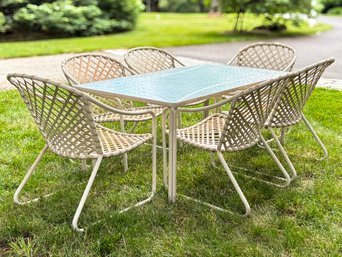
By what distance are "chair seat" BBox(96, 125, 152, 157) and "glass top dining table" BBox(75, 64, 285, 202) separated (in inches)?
9.1

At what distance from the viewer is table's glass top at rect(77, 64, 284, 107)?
2807 millimetres

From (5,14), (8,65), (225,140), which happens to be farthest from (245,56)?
(5,14)

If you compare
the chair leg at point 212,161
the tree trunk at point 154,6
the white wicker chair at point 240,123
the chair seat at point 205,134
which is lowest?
the tree trunk at point 154,6

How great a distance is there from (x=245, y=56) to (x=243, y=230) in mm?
2458

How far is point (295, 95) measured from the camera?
10.8ft

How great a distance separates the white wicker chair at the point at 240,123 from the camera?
2.67 metres

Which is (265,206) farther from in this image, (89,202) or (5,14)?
(5,14)

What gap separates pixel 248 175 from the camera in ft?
11.5

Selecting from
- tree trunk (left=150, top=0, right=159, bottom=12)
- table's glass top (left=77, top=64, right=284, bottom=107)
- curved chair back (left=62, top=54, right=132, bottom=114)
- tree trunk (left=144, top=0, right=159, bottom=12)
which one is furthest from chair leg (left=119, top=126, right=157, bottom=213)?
tree trunk (left=150, top=0, right=159, bottom=12)

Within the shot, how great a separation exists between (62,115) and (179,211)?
3.10ft

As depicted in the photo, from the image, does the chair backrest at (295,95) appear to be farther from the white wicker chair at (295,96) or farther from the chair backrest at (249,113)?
the chair backrest at (249,113)

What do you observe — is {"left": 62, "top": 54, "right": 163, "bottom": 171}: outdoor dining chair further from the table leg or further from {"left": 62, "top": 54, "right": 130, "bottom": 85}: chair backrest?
the table leg

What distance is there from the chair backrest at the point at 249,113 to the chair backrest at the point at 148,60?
5.25 ft

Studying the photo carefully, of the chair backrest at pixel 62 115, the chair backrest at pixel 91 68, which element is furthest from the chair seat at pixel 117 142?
the chair backrest at pixel 91 68
